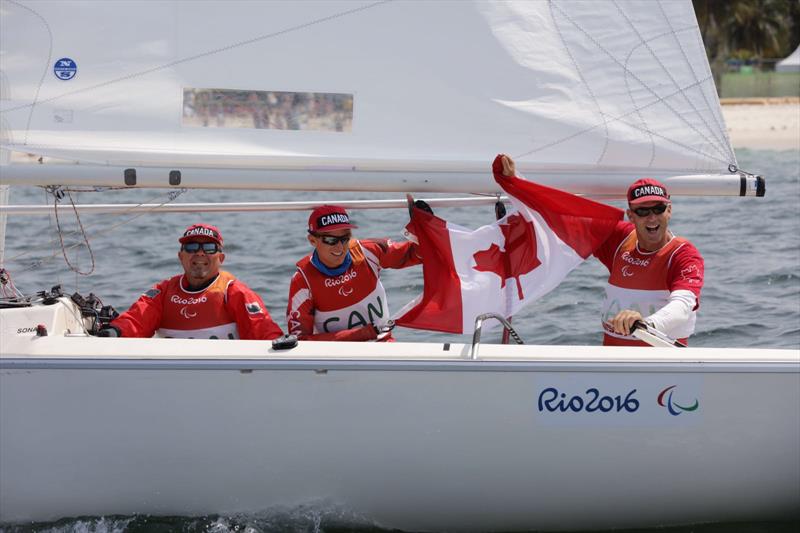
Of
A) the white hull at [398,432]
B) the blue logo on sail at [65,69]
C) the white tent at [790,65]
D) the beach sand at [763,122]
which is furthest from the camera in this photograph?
the white tent at [790,65]

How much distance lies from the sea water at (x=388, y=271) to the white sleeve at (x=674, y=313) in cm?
70

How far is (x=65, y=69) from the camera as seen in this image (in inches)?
156

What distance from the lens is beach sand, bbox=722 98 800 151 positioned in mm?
21359

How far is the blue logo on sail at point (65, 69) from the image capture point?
3.97 metres

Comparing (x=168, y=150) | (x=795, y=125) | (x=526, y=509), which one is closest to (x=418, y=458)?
(x=526, y=509)

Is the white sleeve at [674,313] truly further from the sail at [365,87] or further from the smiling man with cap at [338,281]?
the smiling man with cap at [338,281]

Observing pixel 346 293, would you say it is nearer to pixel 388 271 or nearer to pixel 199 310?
pixel 199 310

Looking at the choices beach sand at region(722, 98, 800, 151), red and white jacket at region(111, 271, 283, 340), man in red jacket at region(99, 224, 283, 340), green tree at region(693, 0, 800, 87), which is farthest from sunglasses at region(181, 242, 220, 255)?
green tree at region(693, 0, 800, 87)

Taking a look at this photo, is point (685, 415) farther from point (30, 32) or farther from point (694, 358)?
point (30, 32)

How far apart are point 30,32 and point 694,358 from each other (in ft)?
8.36

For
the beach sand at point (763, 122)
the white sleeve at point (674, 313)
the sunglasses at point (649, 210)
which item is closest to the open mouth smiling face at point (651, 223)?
the sunglasses at point (649, 210)

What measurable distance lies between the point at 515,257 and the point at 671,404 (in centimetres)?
90

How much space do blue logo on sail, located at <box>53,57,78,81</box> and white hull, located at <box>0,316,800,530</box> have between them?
94 centimetres

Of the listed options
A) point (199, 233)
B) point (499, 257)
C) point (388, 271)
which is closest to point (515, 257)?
point (499, 257)
